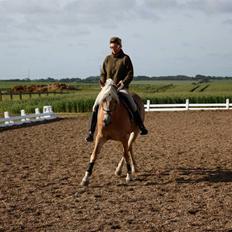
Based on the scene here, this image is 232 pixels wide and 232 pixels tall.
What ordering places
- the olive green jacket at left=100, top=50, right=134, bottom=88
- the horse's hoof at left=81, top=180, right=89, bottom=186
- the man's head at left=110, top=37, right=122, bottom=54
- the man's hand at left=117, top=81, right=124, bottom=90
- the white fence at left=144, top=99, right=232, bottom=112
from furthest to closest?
the white fence at left=144, top=99, right=232, bottom=112, the olive green jacket at left=100, top=50, right=134, bottom=88, the man's head at left=110, top=37, right=122, bottom=54, the man's hand at left=117, top=81, right=124, bottom=90, the horse's hoof at left=81, top=180, right=89, bottom=186

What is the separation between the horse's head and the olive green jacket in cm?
78

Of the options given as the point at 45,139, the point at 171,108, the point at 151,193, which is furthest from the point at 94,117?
the point at 171,108

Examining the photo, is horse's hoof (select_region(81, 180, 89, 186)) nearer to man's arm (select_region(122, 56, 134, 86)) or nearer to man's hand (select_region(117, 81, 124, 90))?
man's hand (select_region(117, 81, 124, 90))

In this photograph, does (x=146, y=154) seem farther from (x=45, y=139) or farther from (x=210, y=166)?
(x=45, y=139)

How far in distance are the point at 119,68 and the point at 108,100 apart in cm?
110

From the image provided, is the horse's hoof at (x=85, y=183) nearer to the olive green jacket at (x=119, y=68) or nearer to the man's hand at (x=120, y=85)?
the man's hand at (x=120, y=85)

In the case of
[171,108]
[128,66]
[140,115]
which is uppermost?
[128,66]

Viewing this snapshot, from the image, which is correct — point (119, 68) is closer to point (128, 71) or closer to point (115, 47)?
point (128, 71)

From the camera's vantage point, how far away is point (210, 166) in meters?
9.61

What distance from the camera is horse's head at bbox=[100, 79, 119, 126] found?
7.48m

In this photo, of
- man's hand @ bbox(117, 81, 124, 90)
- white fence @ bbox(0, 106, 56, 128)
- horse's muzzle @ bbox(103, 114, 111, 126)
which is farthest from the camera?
white fence @ bbox(0, 106, 56, 128)

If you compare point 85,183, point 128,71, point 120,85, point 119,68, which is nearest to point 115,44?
point 119,68

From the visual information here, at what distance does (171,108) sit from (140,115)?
23.2m

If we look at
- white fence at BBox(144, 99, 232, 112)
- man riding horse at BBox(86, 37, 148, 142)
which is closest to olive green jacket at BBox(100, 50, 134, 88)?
man riding horse at BBox(86, 37, 148, 142)
